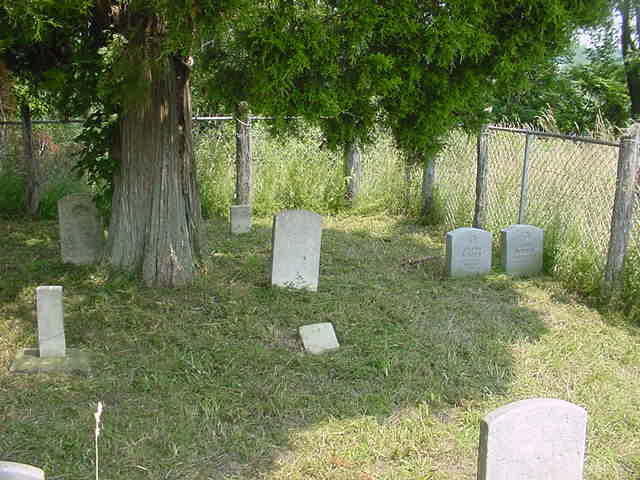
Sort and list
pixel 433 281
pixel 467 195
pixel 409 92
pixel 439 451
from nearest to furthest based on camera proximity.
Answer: pixel 439 451
pixel 409 92
pixel 433 281
pixel 467 195

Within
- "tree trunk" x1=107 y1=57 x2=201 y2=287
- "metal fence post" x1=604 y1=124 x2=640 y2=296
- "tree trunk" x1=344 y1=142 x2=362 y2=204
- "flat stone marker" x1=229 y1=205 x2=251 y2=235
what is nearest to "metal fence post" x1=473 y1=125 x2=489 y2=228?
"metal fence post" x1=604 y1=124 x2=640 y2=296

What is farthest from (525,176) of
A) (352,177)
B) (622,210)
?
(352,177)

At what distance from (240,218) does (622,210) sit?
5760 mm

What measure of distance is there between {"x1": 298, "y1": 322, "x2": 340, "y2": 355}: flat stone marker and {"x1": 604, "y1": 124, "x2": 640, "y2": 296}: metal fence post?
330 cm

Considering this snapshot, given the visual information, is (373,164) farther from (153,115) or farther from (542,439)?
(542,439)

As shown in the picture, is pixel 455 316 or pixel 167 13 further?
pixel 455 316

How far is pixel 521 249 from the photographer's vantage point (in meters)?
8.66

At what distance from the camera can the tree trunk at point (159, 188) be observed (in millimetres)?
7238

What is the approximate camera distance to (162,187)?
7.31 m

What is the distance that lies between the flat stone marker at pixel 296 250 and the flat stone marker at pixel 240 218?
10.4ft

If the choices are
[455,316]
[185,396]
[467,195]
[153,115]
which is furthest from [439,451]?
[467,195]

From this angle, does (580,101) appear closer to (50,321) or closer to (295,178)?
(295,178)

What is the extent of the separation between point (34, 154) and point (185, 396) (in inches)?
312

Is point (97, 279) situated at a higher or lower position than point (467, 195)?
lower
